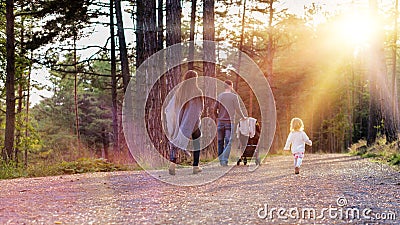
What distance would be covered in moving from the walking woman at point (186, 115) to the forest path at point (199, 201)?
135 cm

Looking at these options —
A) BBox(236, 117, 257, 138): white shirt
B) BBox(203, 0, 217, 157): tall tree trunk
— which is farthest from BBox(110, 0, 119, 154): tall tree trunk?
BBox(236, 117, 257, 138): white shirt

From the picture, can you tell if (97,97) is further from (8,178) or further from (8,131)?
(8,178)

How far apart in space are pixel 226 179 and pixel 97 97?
50302 mm

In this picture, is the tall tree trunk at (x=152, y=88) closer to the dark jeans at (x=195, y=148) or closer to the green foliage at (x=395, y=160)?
the dark jeans at (x=195, y=148)

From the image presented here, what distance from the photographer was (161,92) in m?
14.6

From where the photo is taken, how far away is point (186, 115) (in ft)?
32.4

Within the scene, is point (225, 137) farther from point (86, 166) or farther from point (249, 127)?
point (86, 166)

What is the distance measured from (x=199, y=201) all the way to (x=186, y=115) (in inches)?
162

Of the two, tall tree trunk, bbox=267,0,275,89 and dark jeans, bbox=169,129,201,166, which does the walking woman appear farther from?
tall tree trunk, bbox=267,0,275,89

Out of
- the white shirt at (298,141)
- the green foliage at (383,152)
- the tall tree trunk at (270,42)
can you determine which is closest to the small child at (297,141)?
the white shirt at (298,141)

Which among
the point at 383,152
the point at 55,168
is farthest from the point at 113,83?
the point at 383,152

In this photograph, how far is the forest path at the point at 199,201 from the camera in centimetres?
Result: 472

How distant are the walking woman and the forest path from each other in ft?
4.42

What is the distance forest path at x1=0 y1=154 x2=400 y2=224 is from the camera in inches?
186
